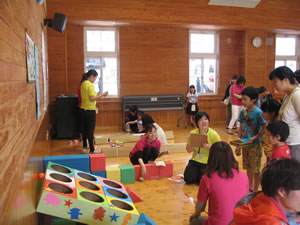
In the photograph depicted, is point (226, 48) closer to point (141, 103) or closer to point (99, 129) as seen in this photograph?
point (141, 103)

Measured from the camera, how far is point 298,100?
8.57 feet

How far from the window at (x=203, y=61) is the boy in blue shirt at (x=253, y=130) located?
5.88 m

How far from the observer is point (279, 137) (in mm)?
2703

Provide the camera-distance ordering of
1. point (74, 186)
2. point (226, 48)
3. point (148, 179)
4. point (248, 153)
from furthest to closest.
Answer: point (226, 48), point (148, 179), point (248, 153), point (74, 186)

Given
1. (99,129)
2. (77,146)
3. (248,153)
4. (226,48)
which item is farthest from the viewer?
(226,48)

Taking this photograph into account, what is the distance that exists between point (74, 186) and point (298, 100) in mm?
2107

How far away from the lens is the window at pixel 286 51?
9931 millimetres

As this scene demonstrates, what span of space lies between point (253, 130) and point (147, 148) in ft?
5.14

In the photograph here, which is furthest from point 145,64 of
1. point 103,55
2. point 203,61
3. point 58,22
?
point 58,22

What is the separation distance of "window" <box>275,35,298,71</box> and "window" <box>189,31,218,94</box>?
2.27 meters

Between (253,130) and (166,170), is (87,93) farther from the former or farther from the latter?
(253,130)

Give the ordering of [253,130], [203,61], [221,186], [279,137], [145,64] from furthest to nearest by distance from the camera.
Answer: [203,61], [145,64], [253,130], [279,137], [221,186]

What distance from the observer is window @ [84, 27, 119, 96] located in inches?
329

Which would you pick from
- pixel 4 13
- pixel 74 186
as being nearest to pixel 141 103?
pixel 74 186
